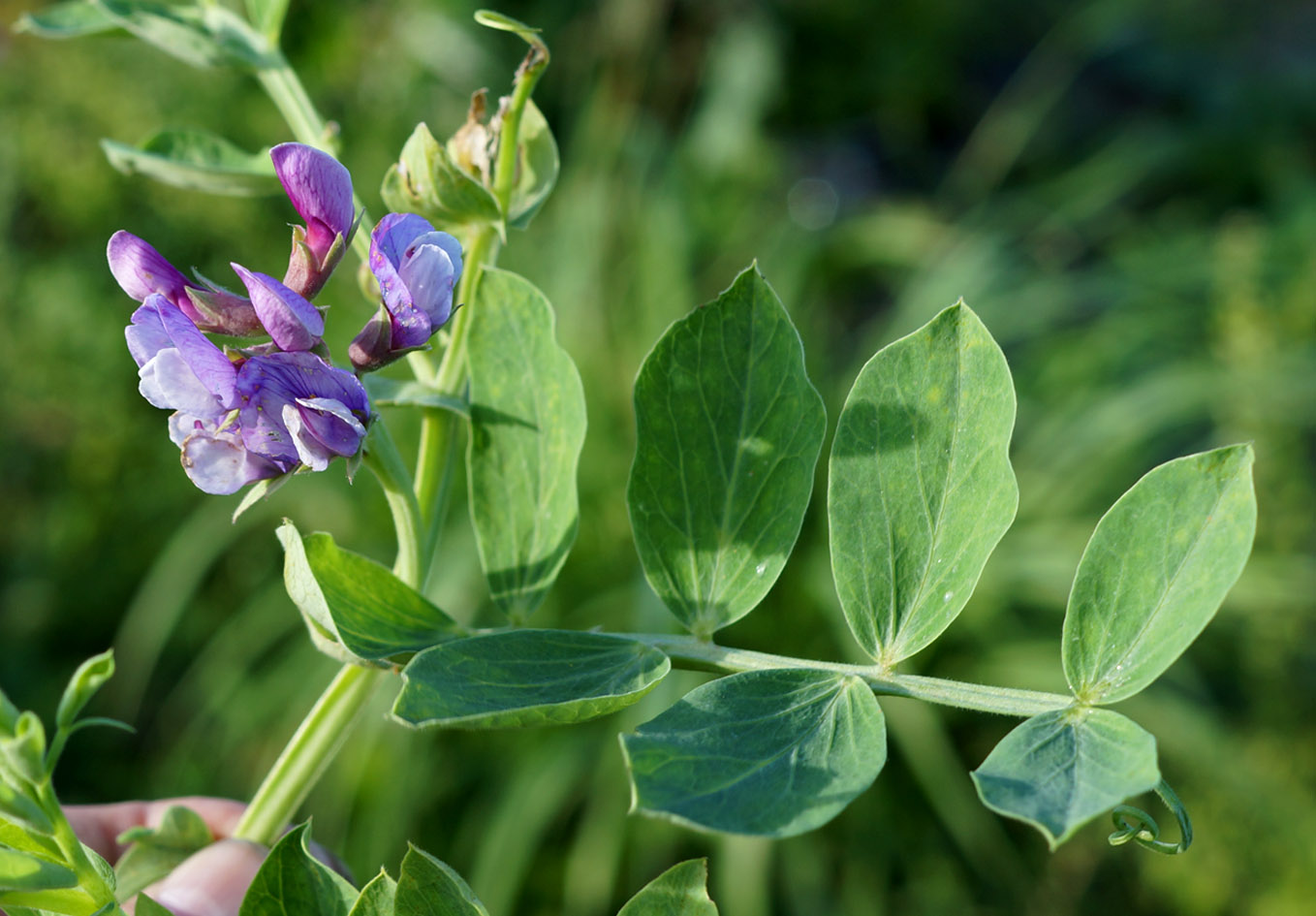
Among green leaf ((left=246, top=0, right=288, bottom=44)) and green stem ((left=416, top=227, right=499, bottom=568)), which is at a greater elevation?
green leaf ((left=246, top=0, right=288, bottom=44))

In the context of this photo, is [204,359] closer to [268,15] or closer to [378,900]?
[378,900]

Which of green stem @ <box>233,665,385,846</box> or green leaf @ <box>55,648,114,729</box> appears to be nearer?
green leaf @ <box>55,648,114,729</box>

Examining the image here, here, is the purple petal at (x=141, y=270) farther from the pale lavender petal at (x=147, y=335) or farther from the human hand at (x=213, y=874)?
the human hand at (x=213, y=874)

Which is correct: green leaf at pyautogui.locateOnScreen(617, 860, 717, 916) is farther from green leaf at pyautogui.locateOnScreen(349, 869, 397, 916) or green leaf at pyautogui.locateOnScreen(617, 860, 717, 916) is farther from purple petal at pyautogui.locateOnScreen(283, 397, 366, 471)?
purple petal at pyautogui.locateOnScreen(283, 397, 366, 471)

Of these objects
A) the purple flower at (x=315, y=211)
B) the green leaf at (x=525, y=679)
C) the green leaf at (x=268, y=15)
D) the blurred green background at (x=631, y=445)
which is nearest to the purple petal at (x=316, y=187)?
the purple flower at (x=315, y=211)

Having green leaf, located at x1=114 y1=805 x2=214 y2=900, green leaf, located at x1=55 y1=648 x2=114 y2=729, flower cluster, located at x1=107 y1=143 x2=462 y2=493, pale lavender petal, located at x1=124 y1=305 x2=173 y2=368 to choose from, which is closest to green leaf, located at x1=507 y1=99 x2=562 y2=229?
flower cluster, located at x1=107 y1=143 x2=462 y2=493

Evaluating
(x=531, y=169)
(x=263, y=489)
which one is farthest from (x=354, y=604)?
(x=531, y=169)
